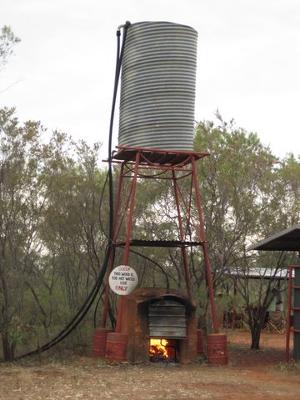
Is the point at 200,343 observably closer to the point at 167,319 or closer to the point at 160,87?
the point at 167,319

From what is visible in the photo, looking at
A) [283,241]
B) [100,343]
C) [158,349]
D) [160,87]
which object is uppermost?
[160,87]

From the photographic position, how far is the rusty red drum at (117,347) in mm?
15180

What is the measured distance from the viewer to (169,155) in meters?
16.5

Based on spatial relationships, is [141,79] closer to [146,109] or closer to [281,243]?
[146,109]

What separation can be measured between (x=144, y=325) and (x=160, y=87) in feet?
18.6

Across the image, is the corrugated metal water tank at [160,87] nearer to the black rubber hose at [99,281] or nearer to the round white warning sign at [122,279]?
the black rubber hose at [99,281]

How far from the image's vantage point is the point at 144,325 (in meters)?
15.6

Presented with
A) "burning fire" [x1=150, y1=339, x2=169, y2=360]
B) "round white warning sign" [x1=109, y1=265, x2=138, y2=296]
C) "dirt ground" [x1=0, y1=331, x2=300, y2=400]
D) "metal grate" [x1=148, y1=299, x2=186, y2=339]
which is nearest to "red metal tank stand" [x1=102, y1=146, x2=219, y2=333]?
"round white warning sign" [x1=109, y1=265, x2=138, y2=296]

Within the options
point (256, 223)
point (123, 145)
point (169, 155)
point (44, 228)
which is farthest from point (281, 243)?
point (44, 228)

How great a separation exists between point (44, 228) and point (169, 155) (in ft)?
13.2

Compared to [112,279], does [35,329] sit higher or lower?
lower

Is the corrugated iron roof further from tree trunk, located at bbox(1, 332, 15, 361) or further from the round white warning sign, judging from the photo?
tree trunk, located at bbox(1, 332, 15, 361)

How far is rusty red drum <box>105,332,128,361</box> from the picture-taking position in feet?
49.8

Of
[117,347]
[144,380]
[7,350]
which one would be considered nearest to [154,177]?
[117,347]
